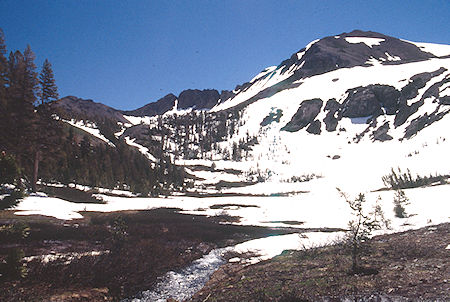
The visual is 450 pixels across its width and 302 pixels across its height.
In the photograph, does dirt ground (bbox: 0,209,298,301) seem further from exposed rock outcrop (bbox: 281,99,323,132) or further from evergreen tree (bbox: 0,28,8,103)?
exposed rock outcrop (bbox: 281,99,323,132)

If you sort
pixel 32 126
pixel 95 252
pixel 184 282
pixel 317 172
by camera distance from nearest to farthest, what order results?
1. pixel 184 282
2. pixel 95 252
3. pixel 32 126
4. pixel 317 172

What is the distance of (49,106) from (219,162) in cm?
9424

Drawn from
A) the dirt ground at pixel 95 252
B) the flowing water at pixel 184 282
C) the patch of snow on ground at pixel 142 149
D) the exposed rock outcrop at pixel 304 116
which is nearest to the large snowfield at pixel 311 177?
the flowing water at pixel 184 282

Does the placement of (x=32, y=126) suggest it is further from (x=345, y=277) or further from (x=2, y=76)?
(x=345, y=277)

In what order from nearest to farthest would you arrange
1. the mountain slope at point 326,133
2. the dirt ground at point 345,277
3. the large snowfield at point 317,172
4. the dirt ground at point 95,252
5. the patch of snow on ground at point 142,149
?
the dirt ground at point 345,277 < the dirt ground at point 95,252 < the large snowfield at point 317,172 < the mountain slope at point 326,133 < the patch of snow on ground at point 142,149

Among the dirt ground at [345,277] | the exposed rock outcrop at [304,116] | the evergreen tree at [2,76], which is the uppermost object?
the exposed rock outcrop at [304,116]

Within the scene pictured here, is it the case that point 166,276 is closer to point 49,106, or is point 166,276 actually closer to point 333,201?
point 333,201

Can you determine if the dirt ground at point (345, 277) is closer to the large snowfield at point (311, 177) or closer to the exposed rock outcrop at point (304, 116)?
the large snowfield at point (311, 177)

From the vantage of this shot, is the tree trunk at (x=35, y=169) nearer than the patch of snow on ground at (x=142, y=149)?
Yes

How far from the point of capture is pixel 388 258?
38.9 feet

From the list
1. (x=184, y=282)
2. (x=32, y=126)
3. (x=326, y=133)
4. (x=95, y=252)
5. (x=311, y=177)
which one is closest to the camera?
(x=184, y=282)

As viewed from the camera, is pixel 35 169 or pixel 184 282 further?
pixel 35 169

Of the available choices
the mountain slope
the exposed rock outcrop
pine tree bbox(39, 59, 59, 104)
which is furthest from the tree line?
the exposed rock outcrop

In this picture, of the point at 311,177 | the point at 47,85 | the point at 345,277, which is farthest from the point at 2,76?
the point at 311,177
